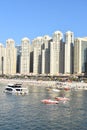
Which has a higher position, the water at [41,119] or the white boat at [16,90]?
the white boat at [16,90]

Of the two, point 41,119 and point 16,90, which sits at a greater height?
point 16,90

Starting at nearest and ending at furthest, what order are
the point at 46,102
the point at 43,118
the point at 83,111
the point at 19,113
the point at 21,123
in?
1. the point at 21,123
2. the point at 43,118
3. the point at 19,113
4. the point at 83,111
5. the point at 46,102

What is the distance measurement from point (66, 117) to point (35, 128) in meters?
11.4

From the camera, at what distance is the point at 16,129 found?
173 ft

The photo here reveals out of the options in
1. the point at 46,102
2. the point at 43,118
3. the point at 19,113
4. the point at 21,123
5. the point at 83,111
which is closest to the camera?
the point at 21,123

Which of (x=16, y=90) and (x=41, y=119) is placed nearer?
(x=41, y=119)

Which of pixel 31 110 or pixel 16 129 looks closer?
pixel 16 129

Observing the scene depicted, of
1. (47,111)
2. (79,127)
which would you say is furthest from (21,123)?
(47,111)

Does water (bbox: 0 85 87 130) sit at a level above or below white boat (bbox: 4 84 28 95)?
below

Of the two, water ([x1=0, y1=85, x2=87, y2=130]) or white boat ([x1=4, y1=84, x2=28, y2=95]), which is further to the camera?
white boat ([x1=4, y1=84, x2=28, y2=95])

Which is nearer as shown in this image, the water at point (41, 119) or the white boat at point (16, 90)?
the water at point (41, 119)

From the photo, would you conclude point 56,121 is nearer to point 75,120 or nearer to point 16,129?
point 75,120

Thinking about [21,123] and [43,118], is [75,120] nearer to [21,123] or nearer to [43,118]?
[43,118]

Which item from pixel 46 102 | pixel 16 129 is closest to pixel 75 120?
pixel 16 129
